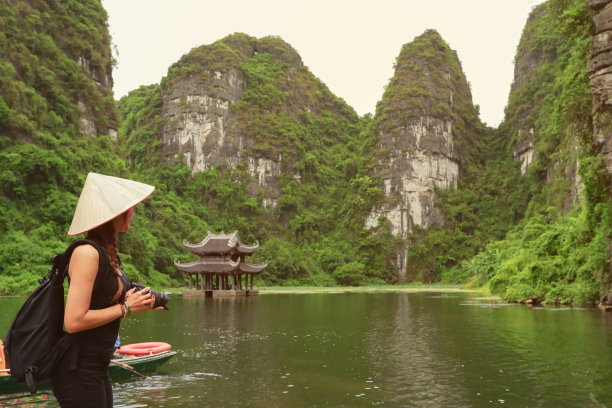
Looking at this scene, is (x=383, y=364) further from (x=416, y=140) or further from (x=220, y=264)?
(x=416, y=140)

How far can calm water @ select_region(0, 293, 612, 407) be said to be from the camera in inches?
291

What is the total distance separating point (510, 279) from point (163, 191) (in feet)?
195

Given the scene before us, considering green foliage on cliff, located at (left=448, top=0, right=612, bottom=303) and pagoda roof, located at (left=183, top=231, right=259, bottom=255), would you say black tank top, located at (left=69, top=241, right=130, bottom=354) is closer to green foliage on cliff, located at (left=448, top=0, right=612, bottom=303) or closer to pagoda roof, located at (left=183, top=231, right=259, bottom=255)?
green foliage on cliff, located at (left=448, top=0, right=612, bottom=303)

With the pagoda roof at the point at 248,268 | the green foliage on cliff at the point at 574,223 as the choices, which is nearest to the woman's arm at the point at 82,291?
the green foliage on cliff at the point at 574,223

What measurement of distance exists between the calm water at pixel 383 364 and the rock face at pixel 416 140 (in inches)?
2606

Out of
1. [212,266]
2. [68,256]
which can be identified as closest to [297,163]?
[212,266]

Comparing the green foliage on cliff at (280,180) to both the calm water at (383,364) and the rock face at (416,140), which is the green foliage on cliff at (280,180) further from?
the calm water at (383,364)

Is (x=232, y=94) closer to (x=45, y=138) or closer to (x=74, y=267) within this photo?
(x=45, y=138)

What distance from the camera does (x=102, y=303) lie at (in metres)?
2.79

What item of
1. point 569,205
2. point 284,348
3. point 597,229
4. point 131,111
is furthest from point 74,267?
point 131,111

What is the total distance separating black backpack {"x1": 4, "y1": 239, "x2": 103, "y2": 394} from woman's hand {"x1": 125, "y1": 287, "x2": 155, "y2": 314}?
347mm

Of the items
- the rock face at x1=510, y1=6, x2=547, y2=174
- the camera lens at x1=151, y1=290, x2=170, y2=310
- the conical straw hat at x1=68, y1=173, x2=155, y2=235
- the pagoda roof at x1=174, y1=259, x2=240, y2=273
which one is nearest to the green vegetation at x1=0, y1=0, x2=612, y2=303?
the rock face at x1=510, y1=6, x2=547, y2=174

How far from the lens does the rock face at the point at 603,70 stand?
704 inches

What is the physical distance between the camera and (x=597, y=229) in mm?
21797
